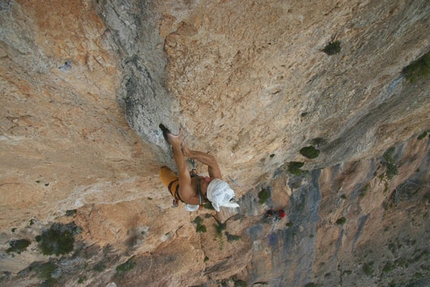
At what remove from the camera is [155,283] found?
1136cm

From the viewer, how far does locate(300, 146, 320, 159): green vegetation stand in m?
7.79

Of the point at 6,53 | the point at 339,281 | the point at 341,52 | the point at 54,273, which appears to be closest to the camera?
the point at 6,53

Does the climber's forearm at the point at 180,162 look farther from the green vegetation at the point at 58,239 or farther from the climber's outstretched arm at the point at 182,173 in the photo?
the green vegetation at the point at 58,239

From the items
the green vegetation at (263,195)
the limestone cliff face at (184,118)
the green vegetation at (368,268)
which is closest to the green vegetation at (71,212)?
the limestone cliff face at (184,118)

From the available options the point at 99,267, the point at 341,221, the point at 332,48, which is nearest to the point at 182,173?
the point at 332,48

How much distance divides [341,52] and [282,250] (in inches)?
434

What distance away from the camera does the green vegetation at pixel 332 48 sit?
4199 mm

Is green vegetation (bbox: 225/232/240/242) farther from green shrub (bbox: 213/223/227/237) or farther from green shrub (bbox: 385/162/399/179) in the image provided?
green shrub (bbox: 385/162/399/179)

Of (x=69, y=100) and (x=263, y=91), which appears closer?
(x=69, y=100)

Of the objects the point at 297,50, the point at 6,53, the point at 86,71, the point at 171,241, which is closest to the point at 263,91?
the point at 297,50

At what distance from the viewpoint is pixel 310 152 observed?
7.90 meters

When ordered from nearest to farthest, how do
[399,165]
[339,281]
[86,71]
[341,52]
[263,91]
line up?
1. [86,71]
2. [341,52]
3. [263,91]
4. [399,165]
5. [339,281]

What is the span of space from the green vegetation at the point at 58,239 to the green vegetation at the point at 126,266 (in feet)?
7.26

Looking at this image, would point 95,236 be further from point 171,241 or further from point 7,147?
point 7,147
